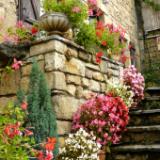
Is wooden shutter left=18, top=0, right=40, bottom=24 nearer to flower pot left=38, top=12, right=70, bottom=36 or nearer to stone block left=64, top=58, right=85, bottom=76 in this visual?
flower pot left=38, top=12, right=70, bottom=36

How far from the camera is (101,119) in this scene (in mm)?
3578

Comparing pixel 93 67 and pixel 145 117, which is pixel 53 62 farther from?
pixel 145 117

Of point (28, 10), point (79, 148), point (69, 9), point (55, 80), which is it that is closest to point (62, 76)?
point (55, 80)

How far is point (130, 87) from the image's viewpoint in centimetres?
505

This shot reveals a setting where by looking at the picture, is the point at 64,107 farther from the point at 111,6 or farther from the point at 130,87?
the point at 111,6

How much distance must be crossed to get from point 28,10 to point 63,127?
109 inches

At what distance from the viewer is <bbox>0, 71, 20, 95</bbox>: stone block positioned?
3.83 meters

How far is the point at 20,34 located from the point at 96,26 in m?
1.11

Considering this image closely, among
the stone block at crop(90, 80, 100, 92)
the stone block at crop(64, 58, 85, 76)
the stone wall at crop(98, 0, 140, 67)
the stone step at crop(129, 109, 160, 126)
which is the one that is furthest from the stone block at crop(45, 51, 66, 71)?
the stone wall at crop(98, 0, 140, 67)

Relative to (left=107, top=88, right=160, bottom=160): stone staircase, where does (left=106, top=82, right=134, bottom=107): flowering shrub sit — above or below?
above

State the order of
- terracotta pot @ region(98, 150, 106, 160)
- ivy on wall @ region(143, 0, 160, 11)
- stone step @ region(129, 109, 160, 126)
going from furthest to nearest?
ivy on wall @ region(143, 0, 160, 11), stone step @ region(129, 109, 160, 126), terracotta pot @ region(98, 150, 106, 160)

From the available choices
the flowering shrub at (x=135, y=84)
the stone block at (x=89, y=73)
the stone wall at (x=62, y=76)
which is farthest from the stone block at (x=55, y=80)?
the flowering shrub at (x=135, y=84)

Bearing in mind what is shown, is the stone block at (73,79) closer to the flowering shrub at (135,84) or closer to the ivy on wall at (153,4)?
the flowering shrub at (135,84)

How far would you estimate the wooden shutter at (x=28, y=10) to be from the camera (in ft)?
17.5
